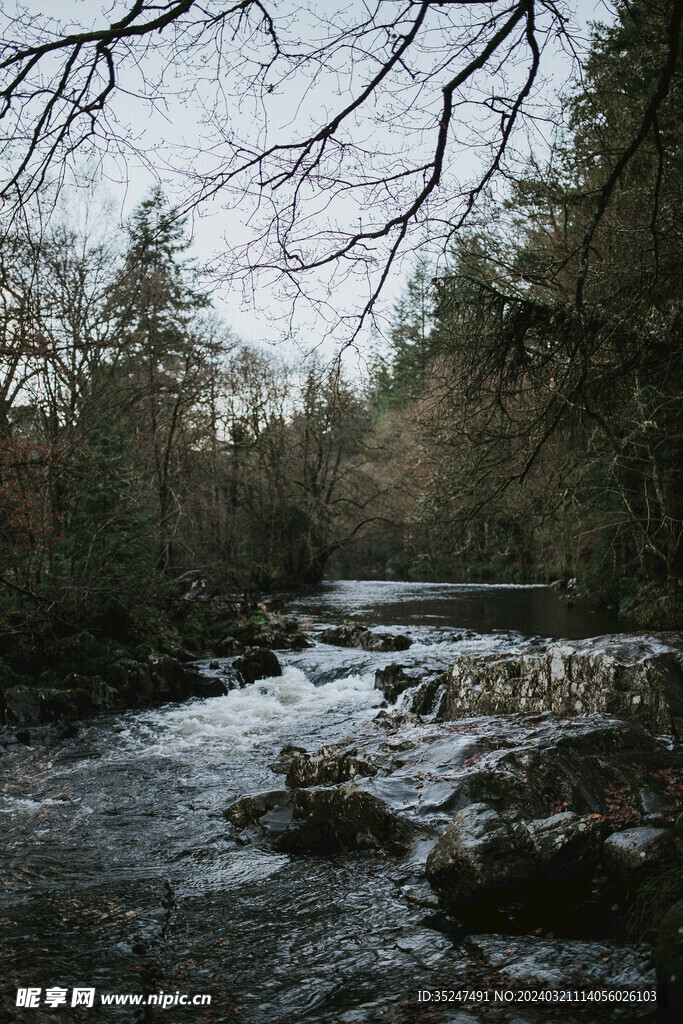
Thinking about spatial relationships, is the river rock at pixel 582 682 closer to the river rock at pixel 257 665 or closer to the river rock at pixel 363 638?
the river rock at pixel 257 665

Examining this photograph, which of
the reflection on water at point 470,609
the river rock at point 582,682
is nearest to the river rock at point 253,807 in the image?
the river rock at point 582,682

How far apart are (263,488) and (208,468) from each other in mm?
3770

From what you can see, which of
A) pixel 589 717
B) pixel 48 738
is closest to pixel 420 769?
pixel 589 717

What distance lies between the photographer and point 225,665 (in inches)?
501

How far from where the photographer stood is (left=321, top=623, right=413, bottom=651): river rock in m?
14.2

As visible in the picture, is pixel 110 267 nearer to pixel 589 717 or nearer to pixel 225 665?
pixel 225 665

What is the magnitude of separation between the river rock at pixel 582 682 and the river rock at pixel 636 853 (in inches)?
87.7

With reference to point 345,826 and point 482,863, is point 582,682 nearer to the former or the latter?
point 345,826

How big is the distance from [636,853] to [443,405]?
16.9 ft

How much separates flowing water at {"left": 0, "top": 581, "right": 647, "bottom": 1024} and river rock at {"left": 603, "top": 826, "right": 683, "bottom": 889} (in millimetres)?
1030

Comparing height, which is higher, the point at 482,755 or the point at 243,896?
the point at 482,755

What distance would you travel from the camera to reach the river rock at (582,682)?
243 inches

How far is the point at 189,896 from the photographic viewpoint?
447cm

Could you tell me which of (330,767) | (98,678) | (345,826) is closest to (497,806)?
(345,826)
